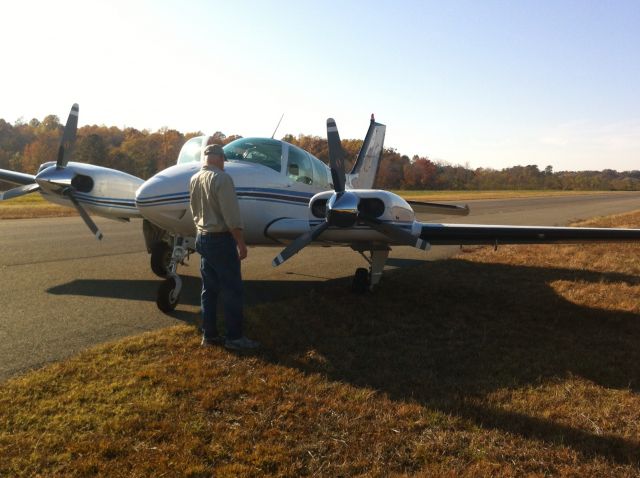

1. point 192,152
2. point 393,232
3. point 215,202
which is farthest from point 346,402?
point 192,152

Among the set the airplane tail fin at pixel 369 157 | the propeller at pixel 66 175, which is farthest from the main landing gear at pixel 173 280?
the airplane tail fin at pixel 369 157

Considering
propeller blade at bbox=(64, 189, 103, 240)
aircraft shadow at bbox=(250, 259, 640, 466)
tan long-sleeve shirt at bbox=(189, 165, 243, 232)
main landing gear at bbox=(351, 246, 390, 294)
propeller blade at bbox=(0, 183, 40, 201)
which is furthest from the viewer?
propeller blade at bbox=(0, 183, 40, 201)

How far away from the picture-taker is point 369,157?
13438 mm

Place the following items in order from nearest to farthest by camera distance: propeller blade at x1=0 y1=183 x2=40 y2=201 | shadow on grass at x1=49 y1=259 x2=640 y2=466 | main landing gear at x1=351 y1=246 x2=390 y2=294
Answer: shadow on grass at x1=49 y1=259 x2=640 y2=466 → main landing gear at x1=351 y1=246 x2=390 y2=294 → propeller blade at x1=0 y1=183 x2=40 y2=201

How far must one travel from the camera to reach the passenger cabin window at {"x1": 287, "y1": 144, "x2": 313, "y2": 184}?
830 centimetres

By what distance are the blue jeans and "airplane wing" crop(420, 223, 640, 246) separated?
3.34 m

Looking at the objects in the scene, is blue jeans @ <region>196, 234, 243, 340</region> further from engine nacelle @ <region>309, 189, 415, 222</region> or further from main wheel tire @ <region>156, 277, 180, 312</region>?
engine nacelle @ <region>309, 189, 415, 222</region>

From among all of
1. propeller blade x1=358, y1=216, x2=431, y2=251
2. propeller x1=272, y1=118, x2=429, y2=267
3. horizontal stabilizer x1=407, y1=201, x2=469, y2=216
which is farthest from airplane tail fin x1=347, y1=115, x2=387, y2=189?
propeller blade x1=358, y1=216, x2=431, y2=251

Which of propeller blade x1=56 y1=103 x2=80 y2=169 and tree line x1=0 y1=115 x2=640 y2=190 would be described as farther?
tree line x1=0 y1=115 x2=640 y2=190

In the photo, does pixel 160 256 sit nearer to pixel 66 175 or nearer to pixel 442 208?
pixel 66 175

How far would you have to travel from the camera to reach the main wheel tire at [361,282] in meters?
8.27

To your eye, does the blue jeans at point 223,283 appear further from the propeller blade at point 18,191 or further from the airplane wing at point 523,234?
the propeller blade at point 18,191

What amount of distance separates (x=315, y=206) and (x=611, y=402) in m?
4.58

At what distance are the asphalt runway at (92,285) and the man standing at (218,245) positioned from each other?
1225 mm
